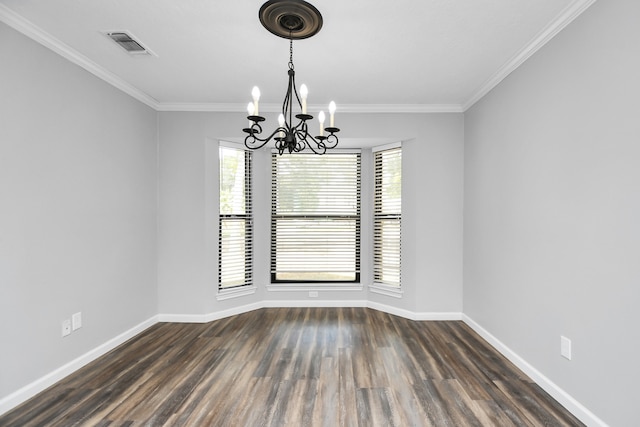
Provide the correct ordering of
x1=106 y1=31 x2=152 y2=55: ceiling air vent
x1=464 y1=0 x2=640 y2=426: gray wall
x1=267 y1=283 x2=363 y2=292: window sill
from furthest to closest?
x1=267 y1=283 x2=363 y2=292: window sill
x1=106 y1=31 x2=152 y2=55: ceiling air vent
x1=464 y1=0 x2=640 y2=426: gray wall

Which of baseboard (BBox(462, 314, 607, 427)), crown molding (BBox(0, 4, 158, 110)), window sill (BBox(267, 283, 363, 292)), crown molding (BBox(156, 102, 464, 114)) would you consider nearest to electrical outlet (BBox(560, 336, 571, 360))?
baseboard (BBox(462, 314, 607, 427))

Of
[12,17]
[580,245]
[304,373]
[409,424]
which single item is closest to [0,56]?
[12,17]

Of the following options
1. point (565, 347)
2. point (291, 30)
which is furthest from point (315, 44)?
point (565, 347)

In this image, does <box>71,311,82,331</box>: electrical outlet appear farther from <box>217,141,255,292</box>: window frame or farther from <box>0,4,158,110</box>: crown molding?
<box>0,4,158,110</box>: crown molding

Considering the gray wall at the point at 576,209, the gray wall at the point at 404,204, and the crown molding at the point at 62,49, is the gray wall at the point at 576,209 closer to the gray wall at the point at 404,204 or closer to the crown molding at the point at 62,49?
the gray wall at the point at 404,204

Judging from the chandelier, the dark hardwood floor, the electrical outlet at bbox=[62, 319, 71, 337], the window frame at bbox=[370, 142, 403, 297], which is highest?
the chandelier

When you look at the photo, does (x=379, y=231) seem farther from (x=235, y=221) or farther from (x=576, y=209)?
(x=576, y=209)

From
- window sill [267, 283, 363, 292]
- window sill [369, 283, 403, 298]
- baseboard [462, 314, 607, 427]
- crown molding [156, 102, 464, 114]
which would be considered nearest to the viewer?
baseboard [462, 314, 607, 427]

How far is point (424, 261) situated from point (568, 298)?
6.29ft

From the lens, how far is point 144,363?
9.69 feet

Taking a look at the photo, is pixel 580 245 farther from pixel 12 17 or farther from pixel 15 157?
pixel 12 17

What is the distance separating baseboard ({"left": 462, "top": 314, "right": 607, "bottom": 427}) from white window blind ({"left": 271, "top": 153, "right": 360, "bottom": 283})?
1.98 meters

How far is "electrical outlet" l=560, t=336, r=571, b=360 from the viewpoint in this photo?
2.24 metres

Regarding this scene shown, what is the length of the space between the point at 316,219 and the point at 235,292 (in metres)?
1.48
